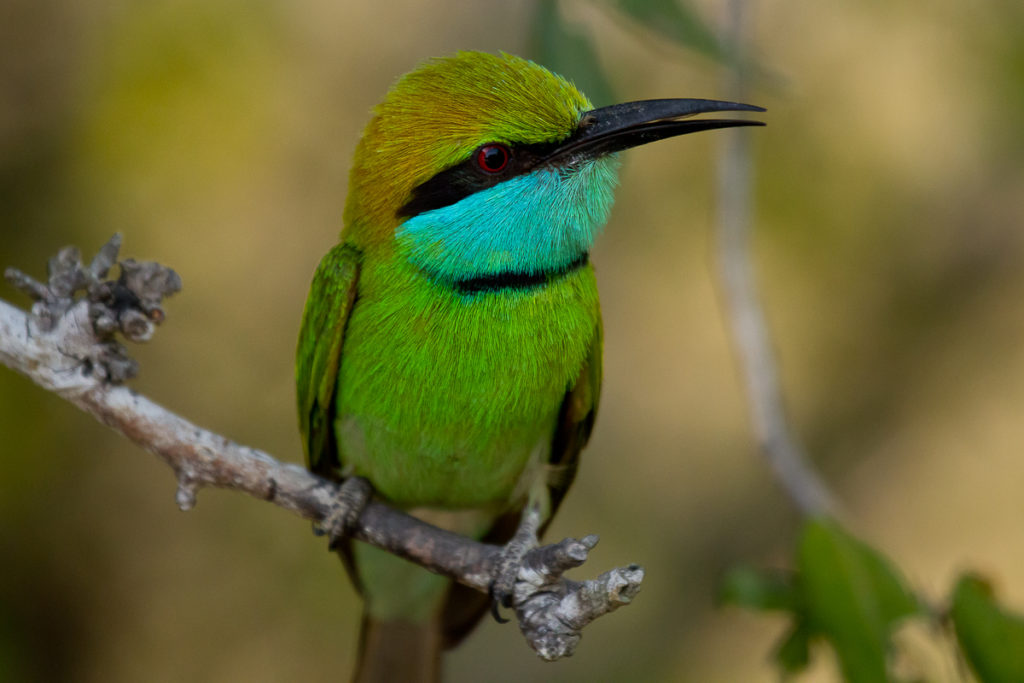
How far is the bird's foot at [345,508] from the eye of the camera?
8.01ft

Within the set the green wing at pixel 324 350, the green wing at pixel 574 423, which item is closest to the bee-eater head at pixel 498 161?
the green wing at pixel 324 350

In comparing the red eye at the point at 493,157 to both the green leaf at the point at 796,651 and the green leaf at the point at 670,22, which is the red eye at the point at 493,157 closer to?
the green leaf at the point at 670,22

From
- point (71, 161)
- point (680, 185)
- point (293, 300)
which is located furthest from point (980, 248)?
point (71, 161)

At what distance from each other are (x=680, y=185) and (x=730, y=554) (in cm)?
162

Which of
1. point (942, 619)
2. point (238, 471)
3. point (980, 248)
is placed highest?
point (980, 248)

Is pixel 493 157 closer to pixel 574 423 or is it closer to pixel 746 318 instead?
pixel 574 423

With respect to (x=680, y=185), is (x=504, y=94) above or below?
below

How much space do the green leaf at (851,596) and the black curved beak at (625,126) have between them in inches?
35.8

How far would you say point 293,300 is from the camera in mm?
4609

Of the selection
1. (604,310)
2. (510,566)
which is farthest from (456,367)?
(604,310)

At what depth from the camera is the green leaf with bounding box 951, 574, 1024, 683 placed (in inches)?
81.0

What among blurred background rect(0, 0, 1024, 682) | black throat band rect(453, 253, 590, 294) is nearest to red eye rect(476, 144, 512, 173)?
black throat band rect(453, 253, 590, 294)

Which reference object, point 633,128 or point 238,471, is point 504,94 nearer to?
point 633,128

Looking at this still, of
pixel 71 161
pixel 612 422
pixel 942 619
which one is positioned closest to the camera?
pixel 942 619
